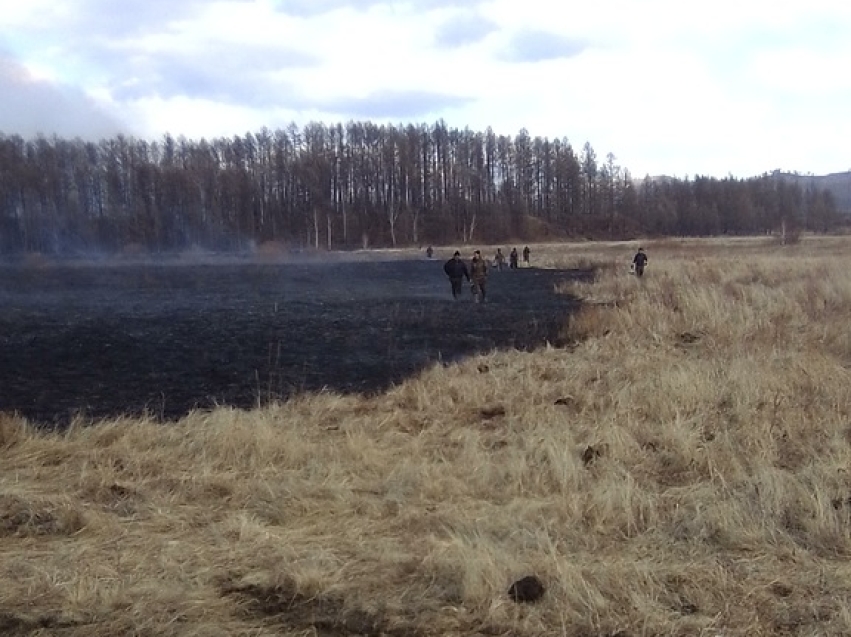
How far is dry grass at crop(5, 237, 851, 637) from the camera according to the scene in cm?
395

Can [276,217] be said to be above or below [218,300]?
above

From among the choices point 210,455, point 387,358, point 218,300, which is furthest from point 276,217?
point 210,455

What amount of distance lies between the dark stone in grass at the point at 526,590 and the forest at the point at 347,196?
83563 mm

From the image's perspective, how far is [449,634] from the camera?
3.76 meters

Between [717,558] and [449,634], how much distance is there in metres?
1.71

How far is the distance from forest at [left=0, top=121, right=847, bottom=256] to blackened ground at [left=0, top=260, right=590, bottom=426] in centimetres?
5909

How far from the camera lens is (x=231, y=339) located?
16750 millimetres

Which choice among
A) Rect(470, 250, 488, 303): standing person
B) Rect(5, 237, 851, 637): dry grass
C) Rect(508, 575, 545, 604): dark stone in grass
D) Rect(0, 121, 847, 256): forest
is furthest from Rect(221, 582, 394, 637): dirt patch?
Rect(0, 121, 847, 256): forest

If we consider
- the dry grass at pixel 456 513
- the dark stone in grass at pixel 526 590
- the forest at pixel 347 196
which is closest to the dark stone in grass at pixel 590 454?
the dry grass at pixel 456 513

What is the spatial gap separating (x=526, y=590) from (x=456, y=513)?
4.49 ft

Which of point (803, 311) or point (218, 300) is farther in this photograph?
point (218, 300)

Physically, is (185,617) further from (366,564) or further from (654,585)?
(654,585)

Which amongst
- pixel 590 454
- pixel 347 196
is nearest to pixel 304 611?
pixel 590 454

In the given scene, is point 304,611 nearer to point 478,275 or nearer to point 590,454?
point 590,454
